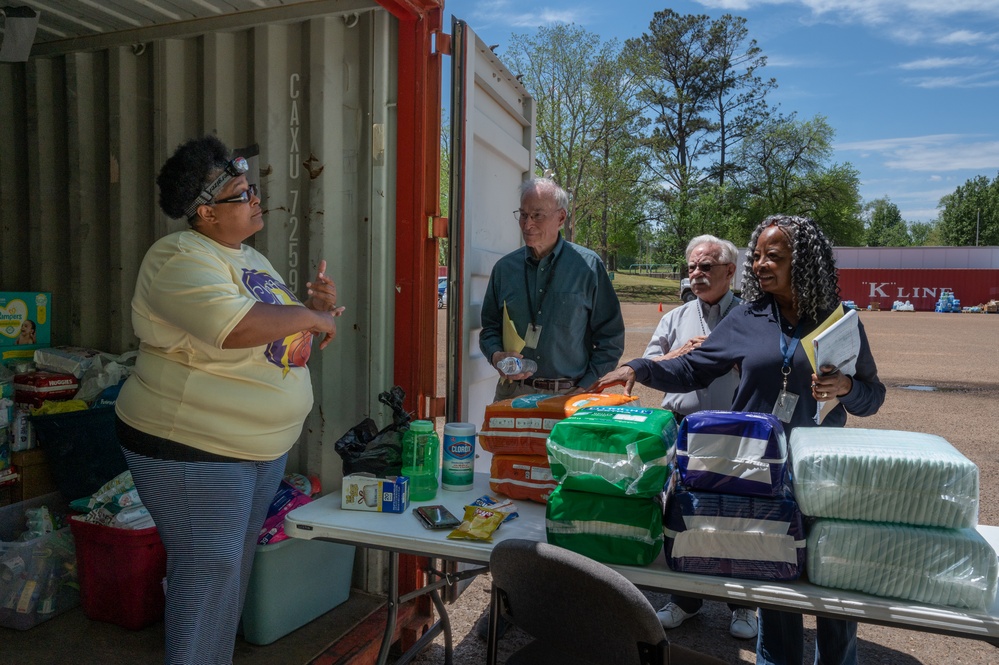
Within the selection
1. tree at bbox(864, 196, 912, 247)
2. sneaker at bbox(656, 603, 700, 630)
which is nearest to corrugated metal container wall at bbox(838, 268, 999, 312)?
sneaker at bbox(656, 603, 700, 630)

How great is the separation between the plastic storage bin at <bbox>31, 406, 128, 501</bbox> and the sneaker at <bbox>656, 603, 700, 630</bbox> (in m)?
2.80

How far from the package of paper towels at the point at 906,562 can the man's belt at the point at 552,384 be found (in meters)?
1.49

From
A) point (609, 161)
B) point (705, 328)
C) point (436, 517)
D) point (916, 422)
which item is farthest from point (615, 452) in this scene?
point (609, 161)

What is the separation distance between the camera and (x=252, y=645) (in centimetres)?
265

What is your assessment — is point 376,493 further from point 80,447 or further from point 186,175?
point 80,447

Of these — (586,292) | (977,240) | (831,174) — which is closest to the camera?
(586,292)

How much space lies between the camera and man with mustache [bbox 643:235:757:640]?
10.7 ft

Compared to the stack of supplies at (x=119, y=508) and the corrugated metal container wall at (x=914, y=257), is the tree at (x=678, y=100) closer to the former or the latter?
the corrugated metal container wall at (x=914, y=257)

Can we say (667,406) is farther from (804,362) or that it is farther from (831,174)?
(831,174)

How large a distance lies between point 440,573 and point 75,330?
2519 millimetres

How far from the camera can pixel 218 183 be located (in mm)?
2000

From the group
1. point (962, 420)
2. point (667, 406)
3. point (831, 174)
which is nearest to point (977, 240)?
point (831, 174)

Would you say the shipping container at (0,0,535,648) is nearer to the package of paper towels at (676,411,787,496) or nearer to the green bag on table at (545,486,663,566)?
the green bag on table at (545,486,663,566)

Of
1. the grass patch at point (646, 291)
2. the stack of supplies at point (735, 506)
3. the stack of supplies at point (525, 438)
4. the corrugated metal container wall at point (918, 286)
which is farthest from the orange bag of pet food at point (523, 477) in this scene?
the corrugated metal container wall at point (918, 286)
